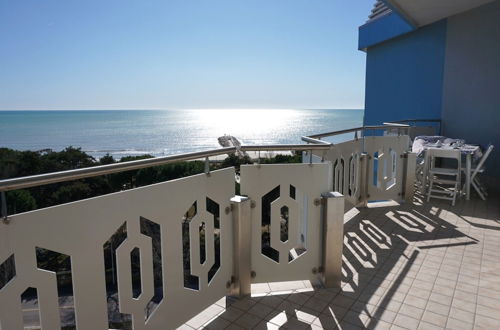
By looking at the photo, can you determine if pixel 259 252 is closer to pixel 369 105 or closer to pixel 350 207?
pixel 350 207

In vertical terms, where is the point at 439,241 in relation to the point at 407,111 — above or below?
below

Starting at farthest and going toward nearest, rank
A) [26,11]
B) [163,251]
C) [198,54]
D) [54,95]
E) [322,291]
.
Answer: [54,95], [198,54], [26,11], [322,291], [163,251]

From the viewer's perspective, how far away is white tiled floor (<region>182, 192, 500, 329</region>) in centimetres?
221

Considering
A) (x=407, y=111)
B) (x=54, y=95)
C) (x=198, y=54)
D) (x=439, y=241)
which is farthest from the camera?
(x=54, y=95)

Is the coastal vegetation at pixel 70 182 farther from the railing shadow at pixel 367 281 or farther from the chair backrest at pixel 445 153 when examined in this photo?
the railing shadow at pixel 367 281

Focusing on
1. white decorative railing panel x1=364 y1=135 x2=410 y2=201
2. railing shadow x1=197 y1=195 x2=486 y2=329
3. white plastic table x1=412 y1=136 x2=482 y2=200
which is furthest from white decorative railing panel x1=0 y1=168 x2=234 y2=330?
white plastic table x1=412 y1=136 x2=482 y2=200

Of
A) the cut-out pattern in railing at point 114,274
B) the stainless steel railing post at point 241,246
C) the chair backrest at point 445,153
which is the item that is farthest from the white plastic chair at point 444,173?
the cut-out pattern in railing at point 114,274

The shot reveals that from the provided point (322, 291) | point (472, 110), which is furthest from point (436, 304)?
point (472, 110)

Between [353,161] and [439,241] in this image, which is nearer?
[439,241]

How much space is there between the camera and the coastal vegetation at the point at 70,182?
11.4 metres

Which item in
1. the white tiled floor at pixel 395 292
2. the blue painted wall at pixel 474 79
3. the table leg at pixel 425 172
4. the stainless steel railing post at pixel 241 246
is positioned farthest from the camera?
the blue painted wall at pixel 474 79

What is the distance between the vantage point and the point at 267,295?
254 cm

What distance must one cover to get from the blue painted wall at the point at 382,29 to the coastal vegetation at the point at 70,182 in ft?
14.6

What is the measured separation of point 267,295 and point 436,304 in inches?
47.2
